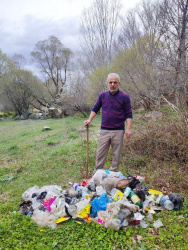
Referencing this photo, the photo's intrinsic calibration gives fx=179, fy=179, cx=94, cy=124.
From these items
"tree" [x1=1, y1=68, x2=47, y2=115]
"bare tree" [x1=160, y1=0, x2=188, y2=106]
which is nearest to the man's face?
"bare tree" [x1=160, y1=0, x2=188, y2=106]

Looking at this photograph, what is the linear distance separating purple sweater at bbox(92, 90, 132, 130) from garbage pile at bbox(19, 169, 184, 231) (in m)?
0.96

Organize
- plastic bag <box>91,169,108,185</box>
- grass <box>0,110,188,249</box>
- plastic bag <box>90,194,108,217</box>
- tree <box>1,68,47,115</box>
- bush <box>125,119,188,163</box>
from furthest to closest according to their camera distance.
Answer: tree <box>1,68,47,115</box>, bush <box>125,119,188,163</box>, plastic bag <box>91,169,108,185</box>, plastic bag <box>90,194,108,217</box>, grass <box>0,110,188,249</box>

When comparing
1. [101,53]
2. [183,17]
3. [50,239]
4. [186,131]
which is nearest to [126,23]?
[101,53]

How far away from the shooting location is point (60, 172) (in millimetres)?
4328

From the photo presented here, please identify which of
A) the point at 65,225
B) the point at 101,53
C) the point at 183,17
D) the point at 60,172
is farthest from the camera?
the point at 101,53

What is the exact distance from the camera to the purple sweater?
3.20 m

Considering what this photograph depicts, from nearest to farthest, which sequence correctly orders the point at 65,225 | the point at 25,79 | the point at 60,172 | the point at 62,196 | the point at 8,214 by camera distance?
the point at 65,225 → the point at 8,214 → the point at 62,196 → the point at 60,172 → the point at 25,79

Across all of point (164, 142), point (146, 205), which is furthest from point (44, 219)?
point (164, 142)

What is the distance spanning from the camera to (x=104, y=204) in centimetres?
249

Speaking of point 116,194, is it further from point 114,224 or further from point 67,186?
point 67,186

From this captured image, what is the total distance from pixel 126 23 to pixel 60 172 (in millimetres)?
15733

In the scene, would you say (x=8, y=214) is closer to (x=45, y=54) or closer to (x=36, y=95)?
(x=36, y=95)

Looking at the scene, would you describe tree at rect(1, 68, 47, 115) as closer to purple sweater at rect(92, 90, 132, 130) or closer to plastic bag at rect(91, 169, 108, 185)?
purple sweater at rect(92, 90, 132, 130)

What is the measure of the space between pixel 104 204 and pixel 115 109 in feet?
5.20
